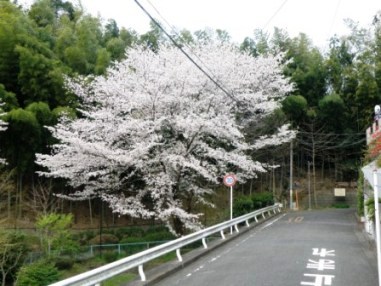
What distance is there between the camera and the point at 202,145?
15992mm

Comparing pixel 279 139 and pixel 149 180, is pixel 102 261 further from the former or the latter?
pixel 279 139

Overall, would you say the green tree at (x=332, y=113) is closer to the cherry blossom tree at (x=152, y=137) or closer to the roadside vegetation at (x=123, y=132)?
the roadside vegetation at (x=123, y=132)

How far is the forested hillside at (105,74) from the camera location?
69.8 feet

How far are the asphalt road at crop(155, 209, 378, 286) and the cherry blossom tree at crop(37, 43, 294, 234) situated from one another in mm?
2994

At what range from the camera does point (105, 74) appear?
69.1 feet

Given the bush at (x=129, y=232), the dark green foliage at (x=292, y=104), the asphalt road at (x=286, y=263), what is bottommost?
the bush at (x=129, y=232)

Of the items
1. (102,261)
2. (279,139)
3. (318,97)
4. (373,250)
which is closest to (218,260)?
(373,250)

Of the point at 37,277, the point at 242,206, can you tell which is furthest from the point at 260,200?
the point at 37,277

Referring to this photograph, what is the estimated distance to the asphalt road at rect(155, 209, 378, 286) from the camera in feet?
26.7

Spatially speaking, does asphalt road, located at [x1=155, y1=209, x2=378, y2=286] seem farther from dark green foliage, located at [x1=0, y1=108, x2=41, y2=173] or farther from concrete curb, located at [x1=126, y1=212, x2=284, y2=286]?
dark green foliage, located at [x1=0, y1=108, x2=41, y2=173]

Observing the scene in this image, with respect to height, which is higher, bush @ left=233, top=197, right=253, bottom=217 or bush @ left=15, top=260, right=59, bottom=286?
bush @ left=233, top=197, right=253, bottom=217

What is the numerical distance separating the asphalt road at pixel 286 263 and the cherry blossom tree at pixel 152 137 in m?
2.99

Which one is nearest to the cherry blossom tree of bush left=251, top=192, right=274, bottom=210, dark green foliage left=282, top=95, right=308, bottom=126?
bush left=251, top=192, right=274, bottom=210

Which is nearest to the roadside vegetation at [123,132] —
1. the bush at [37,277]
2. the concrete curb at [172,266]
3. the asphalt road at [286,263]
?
the bush at [37,277]
